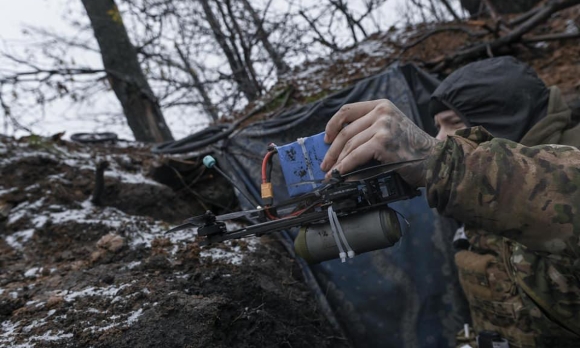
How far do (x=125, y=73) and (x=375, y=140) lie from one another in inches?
222

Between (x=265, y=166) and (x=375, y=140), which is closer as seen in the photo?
(x=375, y=140)

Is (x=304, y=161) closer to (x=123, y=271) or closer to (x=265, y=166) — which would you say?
(x=265, y=166)

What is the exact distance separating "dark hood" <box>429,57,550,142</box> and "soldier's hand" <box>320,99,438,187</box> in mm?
918

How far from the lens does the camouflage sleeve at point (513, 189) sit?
2.97 ft

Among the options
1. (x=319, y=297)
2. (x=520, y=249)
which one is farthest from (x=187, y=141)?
(x=520, y=249)

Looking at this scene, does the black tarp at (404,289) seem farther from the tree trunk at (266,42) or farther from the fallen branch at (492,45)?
the tree trunk at (266,42)

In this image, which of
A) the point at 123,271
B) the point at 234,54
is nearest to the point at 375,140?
the point at 123,271

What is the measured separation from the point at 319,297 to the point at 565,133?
190 cm

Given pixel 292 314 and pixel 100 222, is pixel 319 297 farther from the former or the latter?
pixel 100 222

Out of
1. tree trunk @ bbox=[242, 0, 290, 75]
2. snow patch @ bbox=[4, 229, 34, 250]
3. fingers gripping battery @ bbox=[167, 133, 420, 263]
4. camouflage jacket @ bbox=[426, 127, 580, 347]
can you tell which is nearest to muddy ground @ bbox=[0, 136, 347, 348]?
snow patch @ bbox=[4, 229, 34, 250]

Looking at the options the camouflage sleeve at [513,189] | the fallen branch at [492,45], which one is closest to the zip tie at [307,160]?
the camouflage sleeve at [513,189]

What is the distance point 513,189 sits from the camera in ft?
3.10

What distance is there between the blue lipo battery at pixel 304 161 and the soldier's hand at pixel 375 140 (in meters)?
0.06

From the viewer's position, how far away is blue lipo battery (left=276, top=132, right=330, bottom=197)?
4.19 feet
